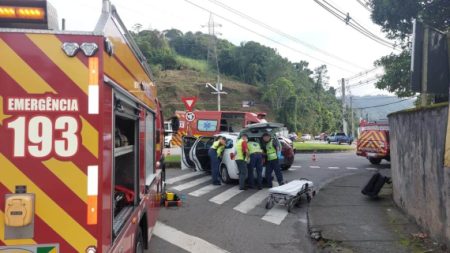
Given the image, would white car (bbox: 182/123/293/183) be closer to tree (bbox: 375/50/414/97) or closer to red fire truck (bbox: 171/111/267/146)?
tree (bbox: 375/50/414/97)

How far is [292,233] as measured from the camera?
7.93 m

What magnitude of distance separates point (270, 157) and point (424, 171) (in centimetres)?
558

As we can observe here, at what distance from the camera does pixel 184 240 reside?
7.36m

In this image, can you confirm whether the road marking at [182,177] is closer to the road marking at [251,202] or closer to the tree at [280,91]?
the road marking at [251,202]

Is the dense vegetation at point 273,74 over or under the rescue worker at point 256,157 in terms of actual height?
over

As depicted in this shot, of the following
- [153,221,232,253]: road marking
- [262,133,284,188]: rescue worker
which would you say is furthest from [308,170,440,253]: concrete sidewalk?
[153,221,232,253]: road marking

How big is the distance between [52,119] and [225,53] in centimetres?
12289

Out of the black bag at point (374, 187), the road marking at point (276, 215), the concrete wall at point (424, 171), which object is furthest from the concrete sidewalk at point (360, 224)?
the road marking at point (276, 215)

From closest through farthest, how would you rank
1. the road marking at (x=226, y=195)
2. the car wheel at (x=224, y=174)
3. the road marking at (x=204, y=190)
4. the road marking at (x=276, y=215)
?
the road marking at (x=276, y=215)
the road marking at (x=226, y=195)
the road marking at (x=204, y=190)
the car wheel at (x=224, y=174)

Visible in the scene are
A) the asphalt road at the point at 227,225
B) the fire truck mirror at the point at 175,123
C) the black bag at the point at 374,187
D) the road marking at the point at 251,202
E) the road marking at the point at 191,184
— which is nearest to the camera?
the asphalt road at the point at 227,225

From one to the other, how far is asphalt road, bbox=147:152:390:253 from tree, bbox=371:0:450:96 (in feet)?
31.1

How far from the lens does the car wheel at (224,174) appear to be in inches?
535

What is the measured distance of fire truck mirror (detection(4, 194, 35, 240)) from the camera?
272 cm

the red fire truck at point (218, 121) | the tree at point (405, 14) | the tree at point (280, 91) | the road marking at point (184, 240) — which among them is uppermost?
the tree at point (280, 91)
